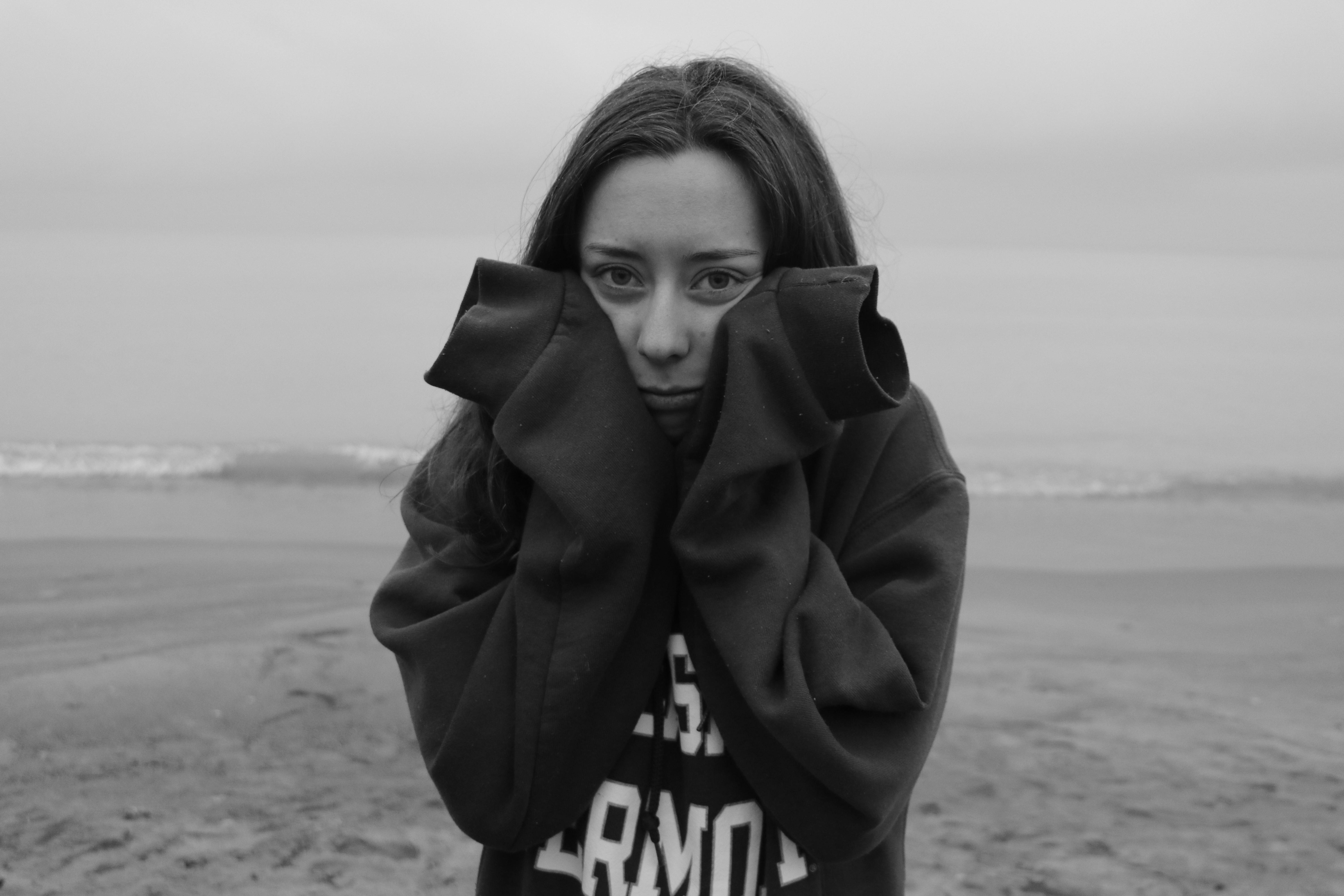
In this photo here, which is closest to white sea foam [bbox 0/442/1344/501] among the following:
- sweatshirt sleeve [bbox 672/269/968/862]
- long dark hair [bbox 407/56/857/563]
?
long dark hair [bbox 407/56/857/563]

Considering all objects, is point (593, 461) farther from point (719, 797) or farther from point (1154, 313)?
point (1154, 313)

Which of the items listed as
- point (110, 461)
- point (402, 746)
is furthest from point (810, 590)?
point (110, 461)

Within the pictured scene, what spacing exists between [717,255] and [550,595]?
0.53 meters

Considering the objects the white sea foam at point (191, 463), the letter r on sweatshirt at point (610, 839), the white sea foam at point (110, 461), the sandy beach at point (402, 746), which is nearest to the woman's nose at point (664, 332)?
the letter r on sweatshirt at point (610, 839)

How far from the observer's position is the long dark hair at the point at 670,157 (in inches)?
70.9

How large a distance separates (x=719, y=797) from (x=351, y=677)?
398cm

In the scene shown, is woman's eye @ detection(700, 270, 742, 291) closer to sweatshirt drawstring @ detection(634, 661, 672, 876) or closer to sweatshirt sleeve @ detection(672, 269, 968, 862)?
sweatshirt sleeve @ detection(672, 269, 968, 862)

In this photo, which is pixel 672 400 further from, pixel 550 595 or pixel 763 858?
pixel 763 858

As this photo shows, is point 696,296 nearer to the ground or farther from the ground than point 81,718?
farther from the ground

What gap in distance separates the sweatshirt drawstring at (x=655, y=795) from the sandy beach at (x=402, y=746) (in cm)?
204

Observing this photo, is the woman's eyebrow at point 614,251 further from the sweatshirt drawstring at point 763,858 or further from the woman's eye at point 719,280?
the sweatshirt drawstring at point 763,858

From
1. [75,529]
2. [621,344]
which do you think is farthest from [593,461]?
[75,529]

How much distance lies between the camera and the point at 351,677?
5.44 meters

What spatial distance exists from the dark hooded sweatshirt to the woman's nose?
54 millimetres
